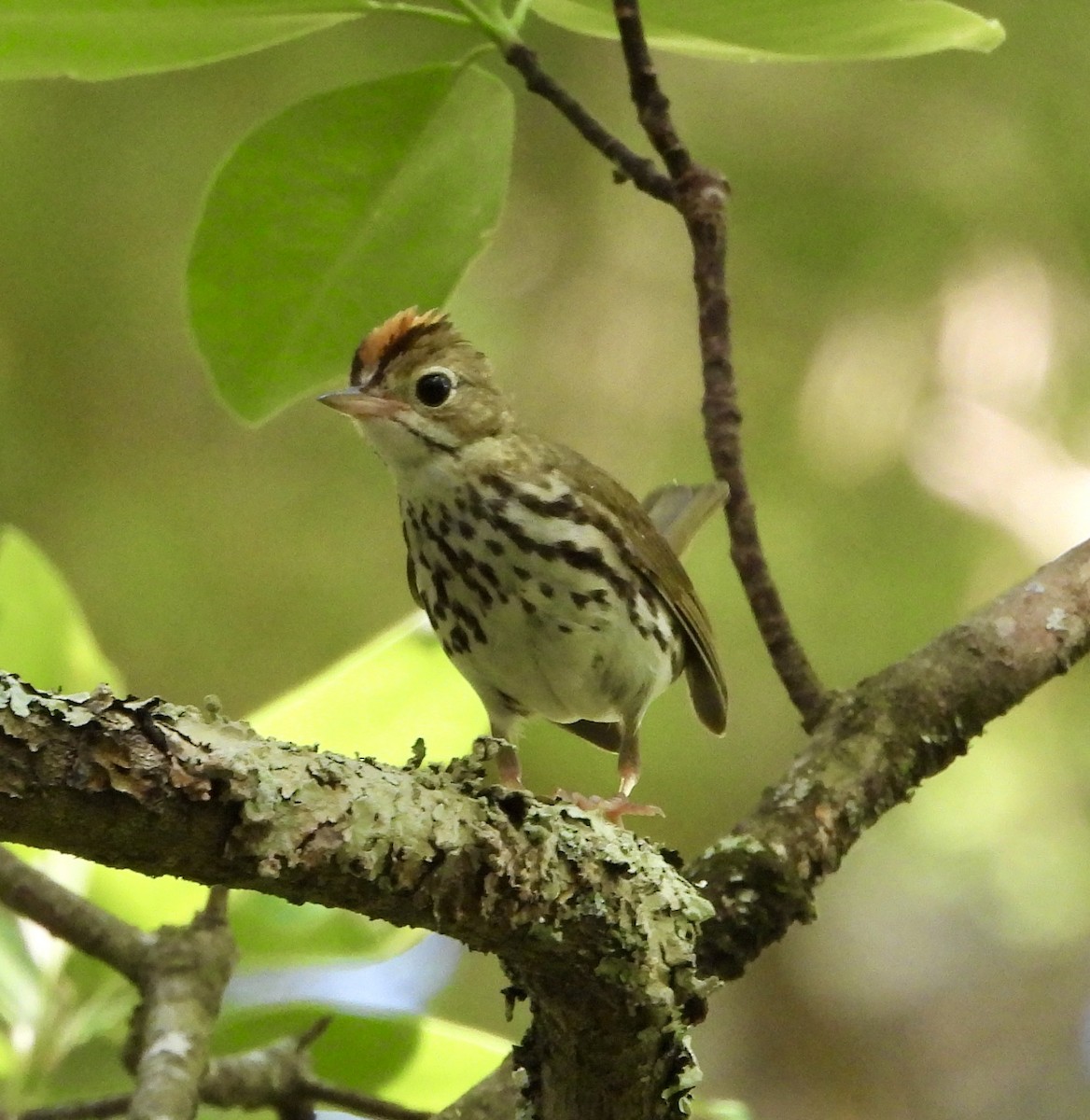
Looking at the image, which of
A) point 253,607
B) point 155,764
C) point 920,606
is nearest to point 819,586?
point 920,606

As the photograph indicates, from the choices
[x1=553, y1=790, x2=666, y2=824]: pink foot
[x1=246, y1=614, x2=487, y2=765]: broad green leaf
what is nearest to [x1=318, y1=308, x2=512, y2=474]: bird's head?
[x1=246, y1=614, x2=487, y2=765]: broad green leaf

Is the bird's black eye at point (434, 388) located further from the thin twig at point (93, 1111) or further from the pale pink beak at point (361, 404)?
the thin twig at point (93, 1111)

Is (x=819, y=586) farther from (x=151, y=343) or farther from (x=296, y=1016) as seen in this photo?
(x=296, y=1016)

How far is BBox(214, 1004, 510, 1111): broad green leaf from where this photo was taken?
→ 5.53 ft

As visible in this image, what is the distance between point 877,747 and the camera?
61.1 inches

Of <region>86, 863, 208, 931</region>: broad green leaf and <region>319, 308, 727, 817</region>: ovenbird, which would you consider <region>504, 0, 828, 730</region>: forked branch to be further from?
<region>86, 863, 208, 931</region>: broad green leaf

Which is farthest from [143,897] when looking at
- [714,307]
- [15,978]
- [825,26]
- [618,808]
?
[825,26]

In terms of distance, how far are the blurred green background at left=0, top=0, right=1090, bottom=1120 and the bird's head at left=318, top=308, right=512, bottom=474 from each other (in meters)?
1.02

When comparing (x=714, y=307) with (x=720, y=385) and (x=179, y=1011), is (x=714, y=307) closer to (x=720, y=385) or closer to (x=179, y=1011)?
(x=720, y=385)

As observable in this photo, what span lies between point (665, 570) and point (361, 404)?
0.49m

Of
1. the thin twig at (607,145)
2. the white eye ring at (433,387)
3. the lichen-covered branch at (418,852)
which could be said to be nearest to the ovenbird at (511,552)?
the white eye ring at (433,387)

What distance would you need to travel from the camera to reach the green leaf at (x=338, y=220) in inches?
61.4

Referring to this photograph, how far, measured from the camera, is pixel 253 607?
3.13 metres

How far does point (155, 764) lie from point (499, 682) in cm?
118
